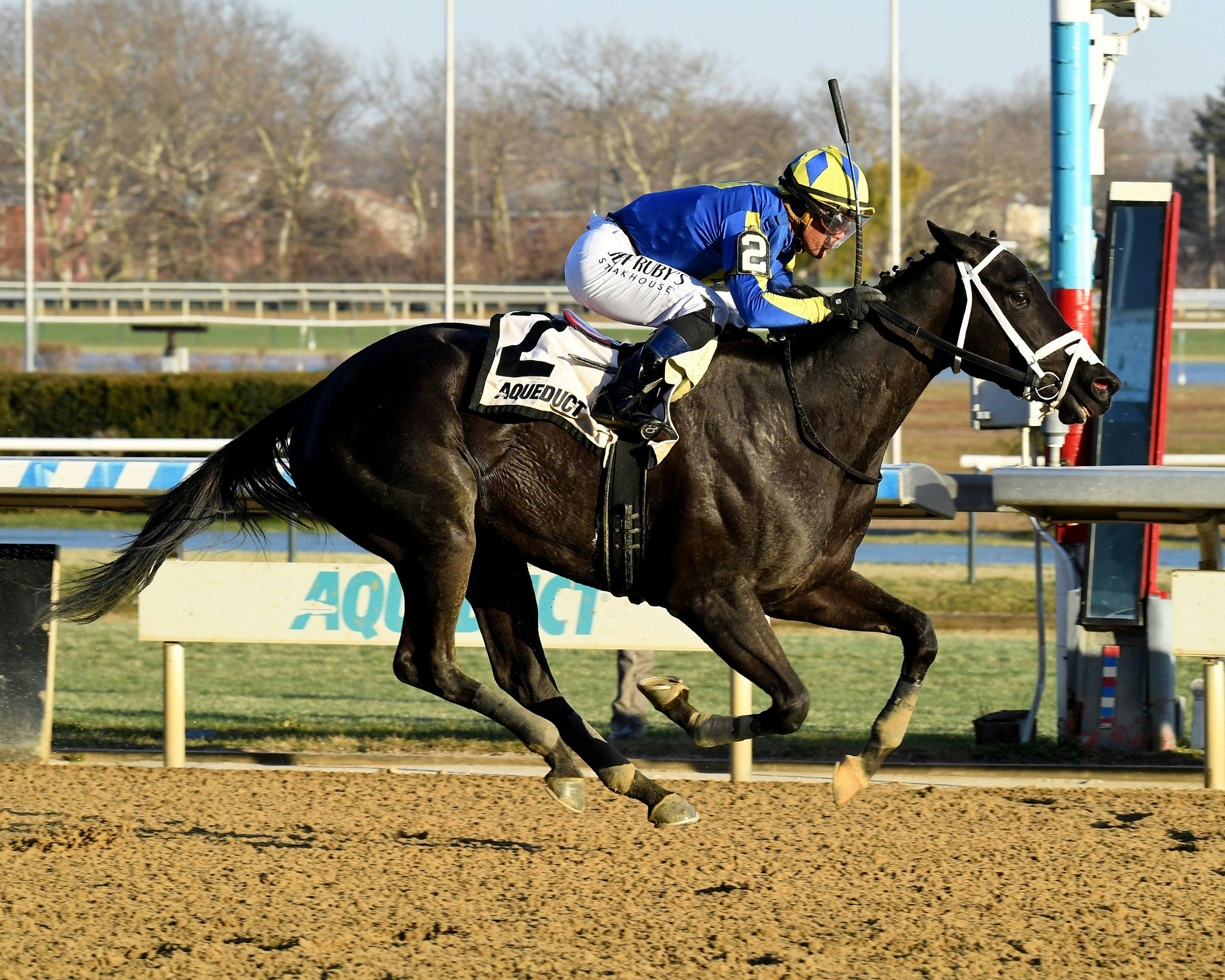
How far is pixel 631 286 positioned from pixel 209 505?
150 cm

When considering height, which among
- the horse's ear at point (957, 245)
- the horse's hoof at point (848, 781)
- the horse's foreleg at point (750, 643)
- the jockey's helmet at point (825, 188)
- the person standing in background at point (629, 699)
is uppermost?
the jockey's helmet at point (825, 188)

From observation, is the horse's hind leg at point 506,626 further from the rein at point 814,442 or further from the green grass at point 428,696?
the green grass at point 428,696

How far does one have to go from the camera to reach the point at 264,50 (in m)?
38.6

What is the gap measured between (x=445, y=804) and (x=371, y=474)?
1.52 metres

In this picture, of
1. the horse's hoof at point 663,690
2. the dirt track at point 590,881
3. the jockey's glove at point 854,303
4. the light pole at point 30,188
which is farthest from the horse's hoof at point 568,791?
the light pole at point 30,188

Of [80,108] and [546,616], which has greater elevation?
[80,108]

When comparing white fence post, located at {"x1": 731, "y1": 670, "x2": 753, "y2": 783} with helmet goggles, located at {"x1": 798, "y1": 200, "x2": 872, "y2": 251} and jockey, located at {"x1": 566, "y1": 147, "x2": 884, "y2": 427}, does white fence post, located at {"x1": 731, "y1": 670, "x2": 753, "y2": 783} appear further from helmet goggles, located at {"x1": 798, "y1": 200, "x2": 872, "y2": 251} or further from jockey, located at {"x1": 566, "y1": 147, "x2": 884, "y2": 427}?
helmet goggles, located at {"x1": 798, "y1": 200, "x2": 872, "y2": 251}

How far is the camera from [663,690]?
14.9 feet

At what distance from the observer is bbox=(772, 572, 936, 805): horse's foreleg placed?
178 inches

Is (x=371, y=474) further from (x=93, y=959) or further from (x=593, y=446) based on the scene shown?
(x=93, y=959)

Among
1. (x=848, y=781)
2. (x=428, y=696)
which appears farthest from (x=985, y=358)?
(x=428, y=696)

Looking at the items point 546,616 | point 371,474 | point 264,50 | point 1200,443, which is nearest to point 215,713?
point 546,616

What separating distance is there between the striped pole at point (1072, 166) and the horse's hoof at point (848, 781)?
111 inches

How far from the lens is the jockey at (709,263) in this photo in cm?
426
